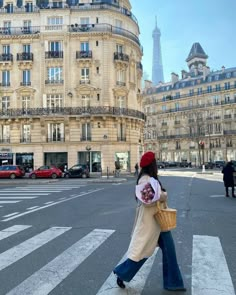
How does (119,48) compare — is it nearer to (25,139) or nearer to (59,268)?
(25,139)

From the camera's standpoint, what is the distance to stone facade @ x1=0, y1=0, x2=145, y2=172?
4122 cm

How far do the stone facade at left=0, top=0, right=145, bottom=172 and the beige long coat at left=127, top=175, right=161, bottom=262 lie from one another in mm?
36370

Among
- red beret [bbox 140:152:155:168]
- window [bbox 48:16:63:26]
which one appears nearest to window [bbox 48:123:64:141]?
window [bbox 48:16:63:26]

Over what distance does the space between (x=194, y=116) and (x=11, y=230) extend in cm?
7293

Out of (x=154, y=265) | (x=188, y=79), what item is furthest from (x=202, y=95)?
(x=154, y=265)

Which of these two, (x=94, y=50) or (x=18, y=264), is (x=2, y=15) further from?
(x=18, y=264)

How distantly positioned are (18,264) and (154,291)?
7.95 ft

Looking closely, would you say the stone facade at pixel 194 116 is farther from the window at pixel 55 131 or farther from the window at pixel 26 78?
the window at pixel 26 78

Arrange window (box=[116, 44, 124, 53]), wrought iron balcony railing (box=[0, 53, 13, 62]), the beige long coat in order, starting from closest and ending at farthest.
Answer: the beige long coat → wrought iron balcony railing (box=[0, 53, 13, 62]) → window (box=[116, 44, 124, 53])

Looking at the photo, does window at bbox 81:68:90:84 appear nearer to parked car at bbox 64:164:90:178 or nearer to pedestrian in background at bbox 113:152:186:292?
parked car at bbox 64:164:90:178

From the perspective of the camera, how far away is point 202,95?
259 ft

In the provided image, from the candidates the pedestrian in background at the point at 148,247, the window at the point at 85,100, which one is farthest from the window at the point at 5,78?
the pedestrian in background at the point at 148,247

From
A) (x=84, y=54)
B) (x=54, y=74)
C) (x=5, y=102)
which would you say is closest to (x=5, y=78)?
(x=5, y=102)

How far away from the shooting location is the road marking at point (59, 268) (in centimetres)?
452
